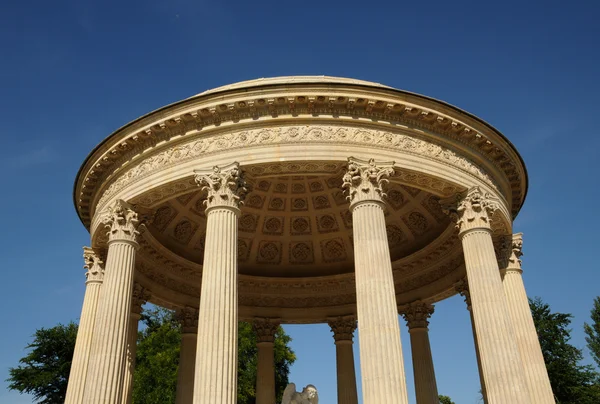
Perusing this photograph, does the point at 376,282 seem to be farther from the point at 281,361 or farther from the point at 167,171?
the point at 281,361

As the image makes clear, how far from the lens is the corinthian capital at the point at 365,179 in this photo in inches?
1030

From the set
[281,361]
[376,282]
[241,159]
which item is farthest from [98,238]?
[281,361]

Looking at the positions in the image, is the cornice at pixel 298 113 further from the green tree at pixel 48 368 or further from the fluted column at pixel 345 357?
the green tree at pixel 48 368

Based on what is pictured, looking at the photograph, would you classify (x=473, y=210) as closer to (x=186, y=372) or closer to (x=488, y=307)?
(x=488, y=307)

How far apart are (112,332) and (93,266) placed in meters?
8.42

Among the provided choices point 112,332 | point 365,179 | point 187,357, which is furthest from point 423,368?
point 112,332

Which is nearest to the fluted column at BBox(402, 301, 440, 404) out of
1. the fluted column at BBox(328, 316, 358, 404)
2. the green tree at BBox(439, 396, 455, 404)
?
the fluted column at BBox(328, 316, 358, 404)

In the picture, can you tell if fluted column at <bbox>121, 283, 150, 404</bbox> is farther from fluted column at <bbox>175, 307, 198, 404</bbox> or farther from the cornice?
the cornice

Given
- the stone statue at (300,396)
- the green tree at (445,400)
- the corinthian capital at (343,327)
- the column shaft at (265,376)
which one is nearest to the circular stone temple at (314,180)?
the column shaft at (265,376)

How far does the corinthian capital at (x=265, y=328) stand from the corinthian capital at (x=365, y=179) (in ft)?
64.1

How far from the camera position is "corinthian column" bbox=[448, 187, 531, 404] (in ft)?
81.5

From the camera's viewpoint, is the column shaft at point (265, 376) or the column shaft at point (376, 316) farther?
the column shaft at point (265, 376)

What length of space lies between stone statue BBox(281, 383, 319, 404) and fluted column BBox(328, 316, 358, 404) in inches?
453

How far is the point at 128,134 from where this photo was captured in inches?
1187
